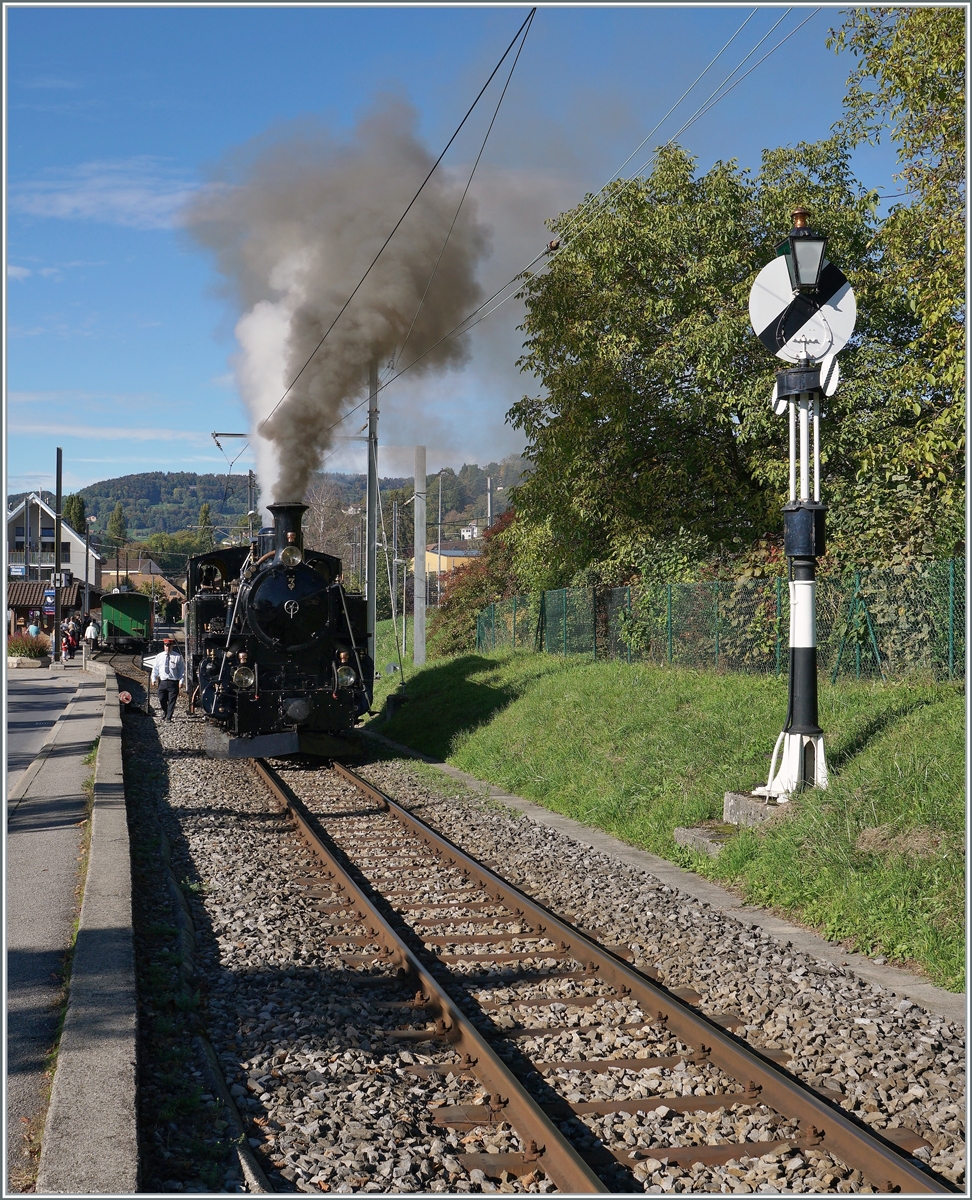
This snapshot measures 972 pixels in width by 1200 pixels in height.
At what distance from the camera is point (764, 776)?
10016 mm

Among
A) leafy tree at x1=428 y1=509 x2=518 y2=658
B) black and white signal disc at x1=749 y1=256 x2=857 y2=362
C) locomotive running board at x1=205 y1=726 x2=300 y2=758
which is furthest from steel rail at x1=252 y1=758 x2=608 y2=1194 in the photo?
leafy tree at x1=428 y1=509 x2=518 y2=658

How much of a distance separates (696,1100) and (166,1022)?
265cm

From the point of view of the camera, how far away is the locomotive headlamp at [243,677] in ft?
46.8

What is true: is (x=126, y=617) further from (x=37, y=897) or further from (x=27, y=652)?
(x=37, y=897)

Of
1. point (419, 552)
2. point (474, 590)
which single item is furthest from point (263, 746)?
point (474, 590)

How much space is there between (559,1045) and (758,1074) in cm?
104

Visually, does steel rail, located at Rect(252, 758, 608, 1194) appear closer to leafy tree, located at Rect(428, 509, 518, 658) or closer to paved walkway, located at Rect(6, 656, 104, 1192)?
paved walkway, located at Rect(6, 656, 104, 1192)

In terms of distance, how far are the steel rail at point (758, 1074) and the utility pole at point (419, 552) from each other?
17.5 metres

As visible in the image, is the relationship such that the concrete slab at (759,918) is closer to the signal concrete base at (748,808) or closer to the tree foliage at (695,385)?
the signal concrete base at (748,808)

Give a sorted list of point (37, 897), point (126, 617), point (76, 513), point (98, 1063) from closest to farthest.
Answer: point (98, 1063)
point (37, 897)
point (126, 617)
point (76, 513)

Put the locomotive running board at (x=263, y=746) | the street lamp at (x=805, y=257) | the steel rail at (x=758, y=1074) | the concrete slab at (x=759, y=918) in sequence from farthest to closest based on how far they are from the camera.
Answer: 1. the locomotive running board at (x=263, y=746)
2. the street lamp at (x=805, y=257)
3. the concrete slab at (x=759, y=918)
4. the steel rail at (x=758, y=1074)

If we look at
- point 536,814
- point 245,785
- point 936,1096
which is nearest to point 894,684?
point 536,814

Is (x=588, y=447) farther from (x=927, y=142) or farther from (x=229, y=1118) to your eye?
(x=229, y=1118)

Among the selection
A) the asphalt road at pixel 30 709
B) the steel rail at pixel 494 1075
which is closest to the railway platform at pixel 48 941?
the asphalt road at pixel 30 709
